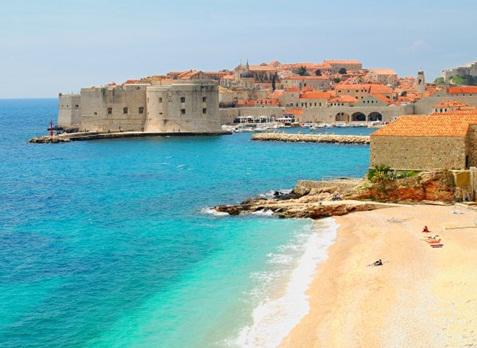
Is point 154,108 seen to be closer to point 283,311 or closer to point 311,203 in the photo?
point 311,203

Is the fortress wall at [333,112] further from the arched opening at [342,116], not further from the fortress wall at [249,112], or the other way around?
the fortress wall at [249,112]

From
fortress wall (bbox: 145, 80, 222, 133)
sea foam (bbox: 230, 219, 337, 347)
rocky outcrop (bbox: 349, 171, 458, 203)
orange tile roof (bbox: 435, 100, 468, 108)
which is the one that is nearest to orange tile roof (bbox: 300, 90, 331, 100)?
orange tile roof (bbox: 435, 100, 468, 108)

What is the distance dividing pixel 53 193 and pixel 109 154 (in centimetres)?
2173

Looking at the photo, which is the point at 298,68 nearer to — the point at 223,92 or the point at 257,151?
the point at 223,92

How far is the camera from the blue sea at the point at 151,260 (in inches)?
611

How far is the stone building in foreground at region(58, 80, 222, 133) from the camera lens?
2854 inches

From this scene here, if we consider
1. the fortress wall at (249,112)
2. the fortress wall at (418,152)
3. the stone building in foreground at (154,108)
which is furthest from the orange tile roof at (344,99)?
the fortress wall at (418,152)

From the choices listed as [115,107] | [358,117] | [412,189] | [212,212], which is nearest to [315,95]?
[358,117]

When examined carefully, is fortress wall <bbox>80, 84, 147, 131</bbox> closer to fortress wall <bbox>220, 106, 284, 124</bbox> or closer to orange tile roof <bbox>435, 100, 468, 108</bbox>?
fortress wall <bbox>220, 106, 284, 124</bbox>

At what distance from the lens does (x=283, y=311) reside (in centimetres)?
1602

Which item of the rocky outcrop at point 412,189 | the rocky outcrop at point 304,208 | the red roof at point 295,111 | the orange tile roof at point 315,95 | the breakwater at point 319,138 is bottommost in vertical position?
the rocky outcrop at point 304,208

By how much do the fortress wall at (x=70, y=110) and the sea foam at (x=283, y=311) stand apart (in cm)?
6417

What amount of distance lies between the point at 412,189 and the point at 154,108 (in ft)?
162

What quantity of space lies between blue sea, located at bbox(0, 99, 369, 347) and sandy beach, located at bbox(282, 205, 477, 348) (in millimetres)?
660
